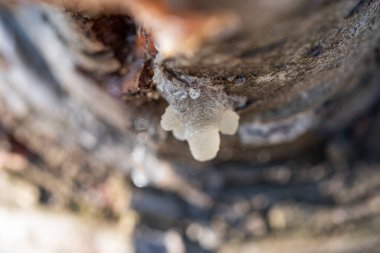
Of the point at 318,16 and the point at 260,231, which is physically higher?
the point at 260,231

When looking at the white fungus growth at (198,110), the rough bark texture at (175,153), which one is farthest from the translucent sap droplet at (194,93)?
the rough bark texture at (175,153)

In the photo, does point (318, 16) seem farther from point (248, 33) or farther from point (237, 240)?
point (237, 240)

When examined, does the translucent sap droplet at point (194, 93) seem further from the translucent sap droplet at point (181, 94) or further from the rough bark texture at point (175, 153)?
the rough bark texture at point (175, 153)

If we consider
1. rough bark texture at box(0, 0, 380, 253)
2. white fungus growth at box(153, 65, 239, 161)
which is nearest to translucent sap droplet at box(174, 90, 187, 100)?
white fungus growth at box(153, 65, 239, 161)

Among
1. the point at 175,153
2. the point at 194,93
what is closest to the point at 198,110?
the point at 194,93

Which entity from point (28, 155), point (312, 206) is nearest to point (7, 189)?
point (28, 155)
